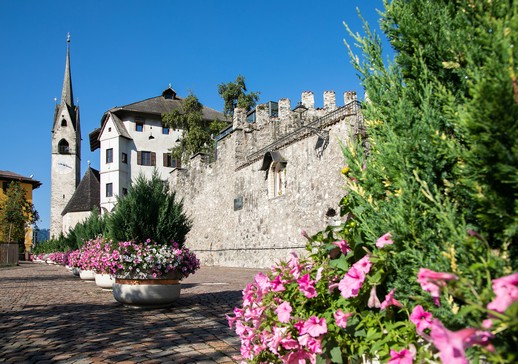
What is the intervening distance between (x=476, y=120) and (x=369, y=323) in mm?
1118

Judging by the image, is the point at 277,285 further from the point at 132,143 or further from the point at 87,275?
the point at 132,143

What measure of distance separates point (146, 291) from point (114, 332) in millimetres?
1904

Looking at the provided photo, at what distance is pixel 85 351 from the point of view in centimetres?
471

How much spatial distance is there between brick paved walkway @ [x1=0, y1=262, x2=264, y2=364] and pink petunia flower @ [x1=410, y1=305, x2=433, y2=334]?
2701 mm

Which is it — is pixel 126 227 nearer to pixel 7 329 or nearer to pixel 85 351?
pixel 7 329

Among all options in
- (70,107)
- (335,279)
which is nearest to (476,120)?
(335,279)

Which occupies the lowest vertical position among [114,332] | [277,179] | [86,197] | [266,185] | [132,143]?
[114,332]

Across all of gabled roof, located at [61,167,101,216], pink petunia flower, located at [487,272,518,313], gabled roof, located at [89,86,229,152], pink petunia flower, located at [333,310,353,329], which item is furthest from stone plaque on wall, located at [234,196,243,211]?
gabled roof, located at [61,167,101,216]

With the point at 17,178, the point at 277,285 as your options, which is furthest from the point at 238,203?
the point at 17,178

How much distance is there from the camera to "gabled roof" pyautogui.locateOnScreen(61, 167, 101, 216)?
5219cm

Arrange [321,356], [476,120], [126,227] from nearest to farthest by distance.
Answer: [476,120]
[321,356]
[126,227]

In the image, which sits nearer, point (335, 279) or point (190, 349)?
point (335, 279)

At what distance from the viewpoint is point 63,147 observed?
62781mm

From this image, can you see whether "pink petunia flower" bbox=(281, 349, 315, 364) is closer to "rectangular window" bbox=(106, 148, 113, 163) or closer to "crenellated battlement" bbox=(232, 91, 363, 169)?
"crenellated battlement" bbox=(232, 91, 363, 169)
